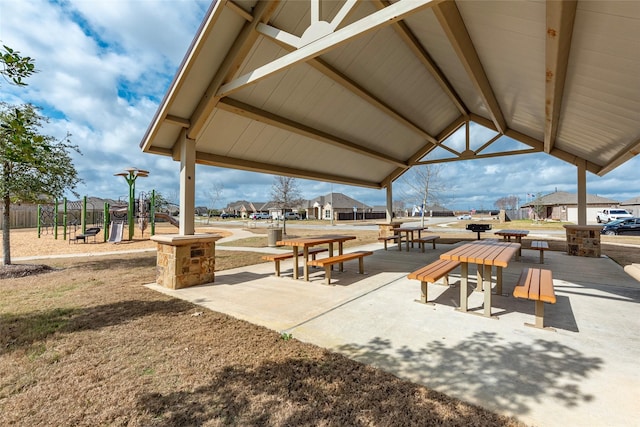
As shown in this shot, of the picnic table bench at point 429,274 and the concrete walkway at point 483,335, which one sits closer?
the concrete walkway at point 483,335

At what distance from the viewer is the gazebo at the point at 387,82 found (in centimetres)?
336

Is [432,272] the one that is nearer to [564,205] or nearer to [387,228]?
[387,228]

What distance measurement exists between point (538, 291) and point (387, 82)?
5.91 m

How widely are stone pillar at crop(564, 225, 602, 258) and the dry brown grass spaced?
10263mm

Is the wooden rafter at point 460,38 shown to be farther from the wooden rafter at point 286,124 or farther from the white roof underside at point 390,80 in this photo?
the wooden rafter at point 286,124

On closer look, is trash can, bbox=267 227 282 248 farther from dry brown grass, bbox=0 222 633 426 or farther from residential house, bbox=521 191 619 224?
residential house, bbox=521 191 619 224

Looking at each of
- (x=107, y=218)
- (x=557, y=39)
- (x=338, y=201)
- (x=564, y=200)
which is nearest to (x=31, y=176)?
(x=107, y=218)

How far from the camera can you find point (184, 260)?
557 cm

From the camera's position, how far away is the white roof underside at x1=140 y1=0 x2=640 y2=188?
3340mm

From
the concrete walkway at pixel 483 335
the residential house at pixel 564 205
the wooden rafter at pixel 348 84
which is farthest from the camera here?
the residential house at pixel 564 205

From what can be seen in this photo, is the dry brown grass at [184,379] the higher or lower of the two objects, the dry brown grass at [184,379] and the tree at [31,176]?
the lower

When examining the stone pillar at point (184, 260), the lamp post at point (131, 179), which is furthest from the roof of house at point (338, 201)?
the stone pillar at point (184, 260)

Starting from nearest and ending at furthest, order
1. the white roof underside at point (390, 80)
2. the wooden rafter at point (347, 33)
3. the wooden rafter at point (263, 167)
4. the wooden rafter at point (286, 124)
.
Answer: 1. the wooden rafter at point (347, 33)
2. the white roof underside at point (390, 80)
3. the wooden rafter at point (286, 124)
4. the wooden rafter at point (263, 167)

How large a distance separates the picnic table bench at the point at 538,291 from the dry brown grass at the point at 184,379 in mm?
1838
